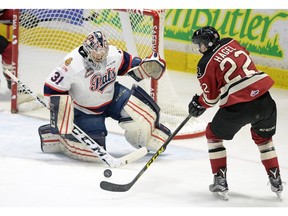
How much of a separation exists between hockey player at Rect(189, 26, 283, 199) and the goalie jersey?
0.69 m

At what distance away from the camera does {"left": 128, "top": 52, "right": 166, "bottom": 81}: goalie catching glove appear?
523 centimetres

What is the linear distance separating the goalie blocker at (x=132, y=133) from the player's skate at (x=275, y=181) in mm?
879

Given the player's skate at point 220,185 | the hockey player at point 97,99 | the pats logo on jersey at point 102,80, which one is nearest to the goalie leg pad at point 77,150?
the hockey player at point 97,99

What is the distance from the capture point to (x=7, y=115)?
618 centimetres

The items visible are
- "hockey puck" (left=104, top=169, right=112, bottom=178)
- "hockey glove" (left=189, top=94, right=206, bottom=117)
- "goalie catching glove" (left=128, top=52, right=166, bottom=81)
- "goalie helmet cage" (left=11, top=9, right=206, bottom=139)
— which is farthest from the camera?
"goalie helmet cage" (left=11, top=9, right=206, bottom=139)

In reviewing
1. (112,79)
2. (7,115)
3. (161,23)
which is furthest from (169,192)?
(7,115)

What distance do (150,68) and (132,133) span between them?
1.14ft

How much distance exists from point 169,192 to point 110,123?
147 cm

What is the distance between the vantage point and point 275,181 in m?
4.59

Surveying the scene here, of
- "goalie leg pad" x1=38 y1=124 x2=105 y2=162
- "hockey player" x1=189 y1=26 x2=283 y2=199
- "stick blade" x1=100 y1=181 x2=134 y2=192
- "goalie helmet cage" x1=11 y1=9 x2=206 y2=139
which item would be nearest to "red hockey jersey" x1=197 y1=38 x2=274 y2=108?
"hockey player" x1=189 y1=26 x2=283 y2=199

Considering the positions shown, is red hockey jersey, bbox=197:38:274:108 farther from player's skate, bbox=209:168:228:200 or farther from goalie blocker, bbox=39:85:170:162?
goalie blocker, bbox=39:85:170:162

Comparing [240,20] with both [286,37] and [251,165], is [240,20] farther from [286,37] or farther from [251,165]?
[251,165]

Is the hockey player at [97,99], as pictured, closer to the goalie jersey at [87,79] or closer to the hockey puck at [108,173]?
the goalie jersey at [87,79]

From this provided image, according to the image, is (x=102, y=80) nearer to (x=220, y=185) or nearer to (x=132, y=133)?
(x=132, y=133)
